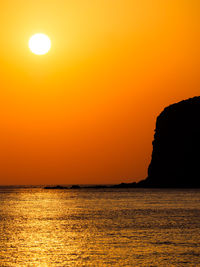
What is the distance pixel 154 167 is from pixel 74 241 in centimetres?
14189

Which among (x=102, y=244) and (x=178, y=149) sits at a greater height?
(x=178, y=149)

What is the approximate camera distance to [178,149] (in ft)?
573

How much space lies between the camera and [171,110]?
178m

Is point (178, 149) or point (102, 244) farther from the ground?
point (178, 149)

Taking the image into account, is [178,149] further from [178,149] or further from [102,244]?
[102,244]

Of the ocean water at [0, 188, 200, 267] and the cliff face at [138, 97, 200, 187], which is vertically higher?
the cliff face at [138, 97, 200, 187]

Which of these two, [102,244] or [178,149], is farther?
[178,149]

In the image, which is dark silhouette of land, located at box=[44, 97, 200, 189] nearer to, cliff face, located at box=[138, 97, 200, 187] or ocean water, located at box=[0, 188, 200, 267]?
cliff face, located at box=[138, 97, 200, 187]

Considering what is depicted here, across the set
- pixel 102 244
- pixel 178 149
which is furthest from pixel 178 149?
pixel 102 244

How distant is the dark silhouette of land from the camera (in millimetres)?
174750

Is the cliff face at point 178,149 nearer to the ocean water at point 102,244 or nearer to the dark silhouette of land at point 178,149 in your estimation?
the dark silhouette of land at point 178,149

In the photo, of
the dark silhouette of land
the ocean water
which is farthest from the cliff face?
the ocean water

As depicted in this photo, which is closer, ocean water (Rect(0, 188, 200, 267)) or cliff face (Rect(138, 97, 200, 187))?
ocean water (Rect(0, 188, 200, 267))

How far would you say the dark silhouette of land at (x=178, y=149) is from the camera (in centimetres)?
17475
